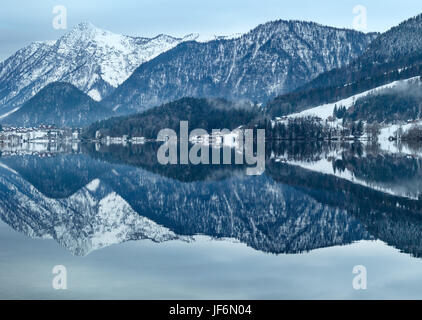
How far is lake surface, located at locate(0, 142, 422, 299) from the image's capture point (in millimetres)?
22406

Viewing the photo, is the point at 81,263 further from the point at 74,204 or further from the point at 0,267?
the point at 74,204

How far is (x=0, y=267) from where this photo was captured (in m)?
25.4

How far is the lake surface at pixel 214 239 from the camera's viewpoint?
22406 mm
